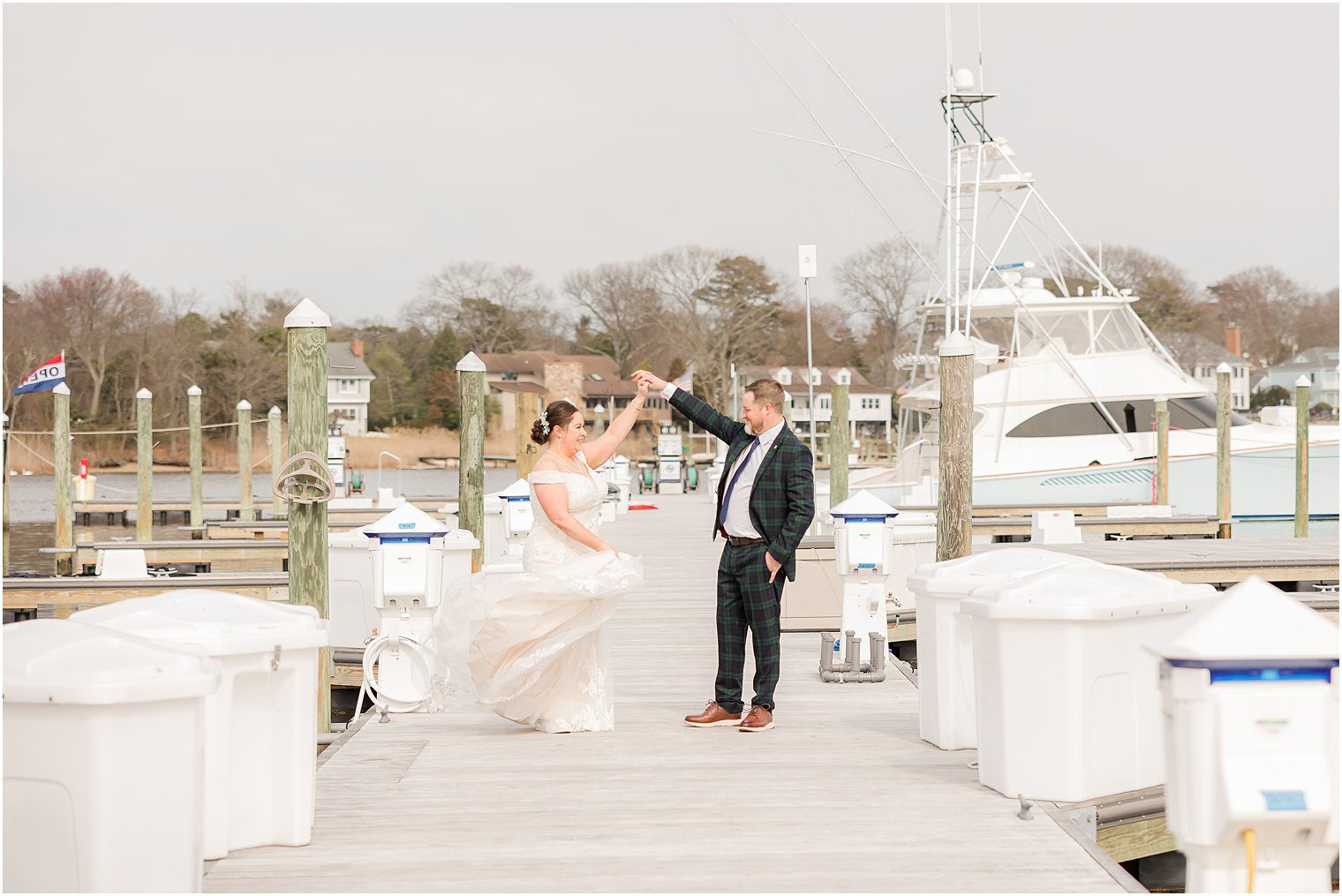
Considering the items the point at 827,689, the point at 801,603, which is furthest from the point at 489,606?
the point at 801,603

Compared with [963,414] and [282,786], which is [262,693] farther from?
[963,414]

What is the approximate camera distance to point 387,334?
79.5 meters

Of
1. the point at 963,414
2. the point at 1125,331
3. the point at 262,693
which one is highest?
the point at 1125,331

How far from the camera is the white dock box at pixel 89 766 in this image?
364 cm

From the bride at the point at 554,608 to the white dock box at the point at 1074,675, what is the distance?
2093 mm

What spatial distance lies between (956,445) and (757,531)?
2708 mm

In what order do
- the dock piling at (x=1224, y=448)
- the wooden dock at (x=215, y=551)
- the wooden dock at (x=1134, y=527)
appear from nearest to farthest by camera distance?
1. the wooden dock at (x=215, y=551)
2. the wooden dock at (x=1134, y=527)
3. the dock piling at (x=1224, y=448)

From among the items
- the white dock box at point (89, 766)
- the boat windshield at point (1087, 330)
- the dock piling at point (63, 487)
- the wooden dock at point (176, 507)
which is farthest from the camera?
the wooden dock at point (176, 507)

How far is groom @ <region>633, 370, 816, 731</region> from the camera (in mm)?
7000

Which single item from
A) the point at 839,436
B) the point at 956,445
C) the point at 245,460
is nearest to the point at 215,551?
the point at 245,460

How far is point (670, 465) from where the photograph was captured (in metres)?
37.2

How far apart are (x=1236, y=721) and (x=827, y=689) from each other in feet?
16.3

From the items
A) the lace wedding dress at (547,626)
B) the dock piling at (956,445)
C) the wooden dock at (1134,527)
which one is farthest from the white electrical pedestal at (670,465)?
the lace wedding dress at (547,626)

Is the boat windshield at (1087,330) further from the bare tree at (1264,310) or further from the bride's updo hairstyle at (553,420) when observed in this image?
the bare tree at (1264,310)
